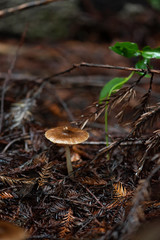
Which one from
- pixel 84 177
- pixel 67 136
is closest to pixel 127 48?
pixel 67 136

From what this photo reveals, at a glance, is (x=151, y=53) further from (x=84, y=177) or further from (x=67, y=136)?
(x=84, y=177)

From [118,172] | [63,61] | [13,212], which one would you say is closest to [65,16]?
[63,61]

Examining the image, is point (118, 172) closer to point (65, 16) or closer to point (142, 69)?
point (142, 69)

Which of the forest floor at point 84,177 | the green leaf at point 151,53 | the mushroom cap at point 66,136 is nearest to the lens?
the forest floor at point 84,177

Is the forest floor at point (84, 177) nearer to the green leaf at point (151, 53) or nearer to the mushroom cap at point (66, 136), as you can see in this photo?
the mushroom cap at point (66, 136)

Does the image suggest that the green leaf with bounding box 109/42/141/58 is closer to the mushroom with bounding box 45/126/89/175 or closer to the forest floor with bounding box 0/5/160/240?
the forest floor with bounding box 0/5/160/240

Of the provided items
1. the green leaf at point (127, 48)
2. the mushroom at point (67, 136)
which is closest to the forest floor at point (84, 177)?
the mushroom at point (67, 136)
